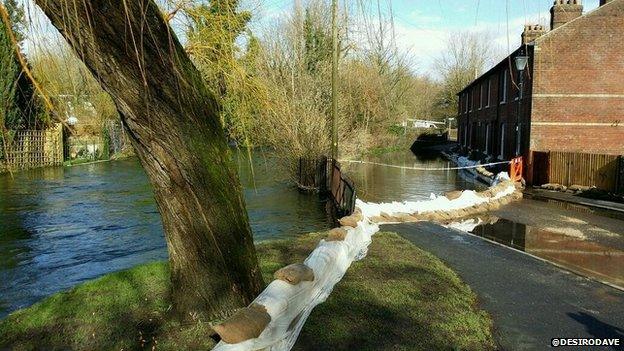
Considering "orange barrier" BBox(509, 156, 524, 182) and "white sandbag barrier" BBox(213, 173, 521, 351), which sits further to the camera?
"orange barrier" BBox(509, 156, 524, 182)

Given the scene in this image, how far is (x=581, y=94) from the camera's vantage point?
22047mm

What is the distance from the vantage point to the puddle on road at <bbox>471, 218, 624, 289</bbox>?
28.3 feet

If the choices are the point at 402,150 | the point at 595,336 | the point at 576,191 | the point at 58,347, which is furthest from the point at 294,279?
the point at 402,150

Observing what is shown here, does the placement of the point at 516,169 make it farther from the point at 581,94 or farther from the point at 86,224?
the point at 86,224

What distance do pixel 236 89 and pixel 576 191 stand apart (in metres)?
16.8

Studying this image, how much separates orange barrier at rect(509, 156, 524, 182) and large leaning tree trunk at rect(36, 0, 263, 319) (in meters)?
17.5

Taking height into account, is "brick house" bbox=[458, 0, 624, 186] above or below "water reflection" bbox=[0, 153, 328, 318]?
above

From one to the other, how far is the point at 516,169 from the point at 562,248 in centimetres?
1121

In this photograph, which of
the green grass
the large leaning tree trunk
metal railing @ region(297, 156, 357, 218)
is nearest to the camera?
the large leaning tree trunk

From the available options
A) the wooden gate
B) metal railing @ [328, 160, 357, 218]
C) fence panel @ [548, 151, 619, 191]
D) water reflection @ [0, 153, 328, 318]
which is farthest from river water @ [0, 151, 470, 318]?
fence panel @ [548, 151, 619, 191]

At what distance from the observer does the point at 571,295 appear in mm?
6801

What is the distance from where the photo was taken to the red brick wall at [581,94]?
71.1 feet

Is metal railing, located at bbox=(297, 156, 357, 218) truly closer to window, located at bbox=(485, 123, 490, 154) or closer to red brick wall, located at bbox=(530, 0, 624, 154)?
red brick wall, located at bbox=(530, 0, 624, 154)

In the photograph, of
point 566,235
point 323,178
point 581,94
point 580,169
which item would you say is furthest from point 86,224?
point 581,94
